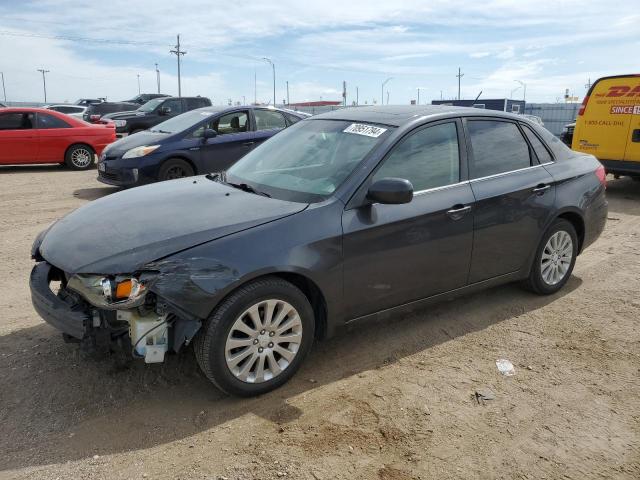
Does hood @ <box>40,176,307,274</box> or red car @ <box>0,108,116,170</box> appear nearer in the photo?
hood @ <box>40,176,307,274</box>

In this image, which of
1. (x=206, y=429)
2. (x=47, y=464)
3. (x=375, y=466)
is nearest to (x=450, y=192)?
(x=375, y=466)

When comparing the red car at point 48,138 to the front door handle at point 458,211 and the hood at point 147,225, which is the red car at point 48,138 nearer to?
the hood at point 147,225

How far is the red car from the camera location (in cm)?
1181

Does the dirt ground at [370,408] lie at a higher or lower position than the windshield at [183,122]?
lower

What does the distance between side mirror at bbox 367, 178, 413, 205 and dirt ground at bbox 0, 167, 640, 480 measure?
1.13 metres

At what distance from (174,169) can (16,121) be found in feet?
17.3

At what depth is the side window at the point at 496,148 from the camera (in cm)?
420

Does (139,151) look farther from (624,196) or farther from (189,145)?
(624,196)

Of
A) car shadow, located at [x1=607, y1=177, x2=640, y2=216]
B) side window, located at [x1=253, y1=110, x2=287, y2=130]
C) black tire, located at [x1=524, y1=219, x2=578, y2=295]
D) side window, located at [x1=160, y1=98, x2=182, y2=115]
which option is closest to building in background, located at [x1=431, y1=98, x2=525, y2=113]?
side window, located at [x1=160, y1=98, x2=182, y2=115]

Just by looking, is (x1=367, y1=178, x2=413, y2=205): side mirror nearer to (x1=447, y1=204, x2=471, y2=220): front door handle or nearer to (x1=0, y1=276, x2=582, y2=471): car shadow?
(x1=447, y1=204, x2=471, y2=220): front door handle

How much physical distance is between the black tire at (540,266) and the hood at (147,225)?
93.9 inches

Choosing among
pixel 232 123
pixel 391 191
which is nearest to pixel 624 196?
Result: pixel 232 123

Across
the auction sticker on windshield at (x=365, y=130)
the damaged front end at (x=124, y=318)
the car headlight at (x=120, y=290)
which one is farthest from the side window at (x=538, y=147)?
the car headlight at (x=120, y=290)

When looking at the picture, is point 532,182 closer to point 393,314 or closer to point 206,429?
point 393,314
